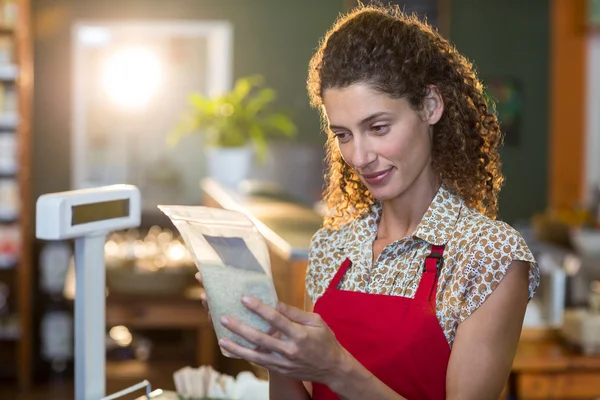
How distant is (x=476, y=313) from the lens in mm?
1431

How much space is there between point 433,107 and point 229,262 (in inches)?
22.4

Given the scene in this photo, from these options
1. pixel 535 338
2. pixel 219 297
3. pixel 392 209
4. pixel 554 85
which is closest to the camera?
pixel 219 297

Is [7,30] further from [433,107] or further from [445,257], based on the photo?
[445,257]

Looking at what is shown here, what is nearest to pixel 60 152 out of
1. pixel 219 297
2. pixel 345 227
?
pixel 345 227

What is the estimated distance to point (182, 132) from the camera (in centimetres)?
612

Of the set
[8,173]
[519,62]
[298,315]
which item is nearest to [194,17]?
[8,173]

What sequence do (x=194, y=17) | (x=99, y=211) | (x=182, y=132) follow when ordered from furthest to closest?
(x=194, y=17) → (x=182, y=132) → (x=99, y=211)

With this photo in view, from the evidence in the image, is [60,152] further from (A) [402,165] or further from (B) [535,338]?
(A) [402,165]

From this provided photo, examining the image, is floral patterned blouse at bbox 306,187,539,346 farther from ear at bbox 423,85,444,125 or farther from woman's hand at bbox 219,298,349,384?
woman's hand at bbox 219,298,349,384

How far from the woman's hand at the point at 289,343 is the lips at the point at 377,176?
13.7 inches

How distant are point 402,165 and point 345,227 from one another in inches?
10.8

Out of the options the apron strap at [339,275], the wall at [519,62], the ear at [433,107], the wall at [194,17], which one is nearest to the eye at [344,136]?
the ear at [433,107]

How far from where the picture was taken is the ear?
157 cm

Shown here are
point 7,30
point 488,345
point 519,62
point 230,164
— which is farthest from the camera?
point 519,62
